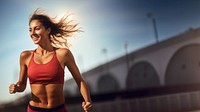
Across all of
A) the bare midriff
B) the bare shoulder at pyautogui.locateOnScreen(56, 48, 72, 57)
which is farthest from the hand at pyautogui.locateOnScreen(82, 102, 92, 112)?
the bare shoulder at pyautogui.locateOnScreen(56, 48, 72, 57)

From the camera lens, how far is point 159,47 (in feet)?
52.8

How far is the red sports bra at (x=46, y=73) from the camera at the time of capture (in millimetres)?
A: 1893

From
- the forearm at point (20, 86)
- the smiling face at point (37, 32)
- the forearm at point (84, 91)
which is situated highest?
the smiling face at point (37, 32)

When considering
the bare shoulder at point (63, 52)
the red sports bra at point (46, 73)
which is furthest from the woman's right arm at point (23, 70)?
the bare shoulder at point (63, 52)

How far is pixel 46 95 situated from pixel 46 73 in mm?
157

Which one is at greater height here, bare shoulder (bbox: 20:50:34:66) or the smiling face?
the smiling face

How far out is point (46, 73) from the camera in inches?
74.5

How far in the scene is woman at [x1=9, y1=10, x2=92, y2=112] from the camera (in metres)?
1.90

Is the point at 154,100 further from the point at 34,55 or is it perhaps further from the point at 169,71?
the point at 169,71

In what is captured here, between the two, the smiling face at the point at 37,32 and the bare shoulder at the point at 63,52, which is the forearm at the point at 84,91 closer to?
the bare shoulder at the point at 63,52

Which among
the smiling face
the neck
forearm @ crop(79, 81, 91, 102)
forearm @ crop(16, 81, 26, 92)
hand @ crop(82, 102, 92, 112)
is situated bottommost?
hand @ crop(82, 102, 92, 112)

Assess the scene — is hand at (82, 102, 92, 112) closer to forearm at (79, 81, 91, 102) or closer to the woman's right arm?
forearm at (79, 81, 91, 102)

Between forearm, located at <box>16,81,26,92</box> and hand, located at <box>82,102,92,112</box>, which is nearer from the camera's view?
hand, located at <box>82,102,92,112</box>

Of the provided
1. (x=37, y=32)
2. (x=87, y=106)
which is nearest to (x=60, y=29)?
(x=37, y=32)
